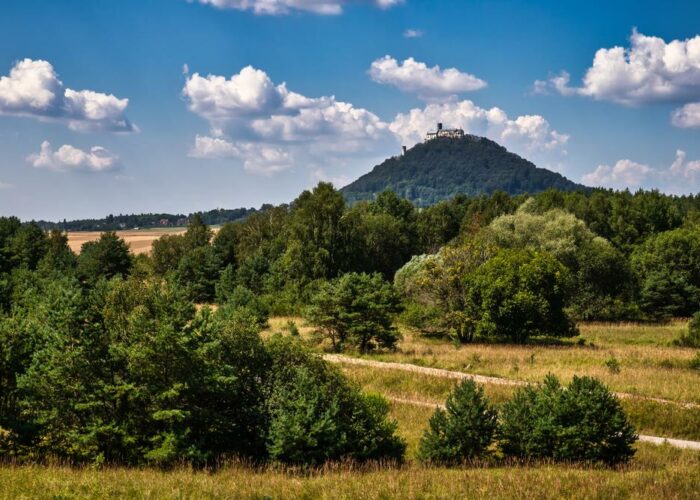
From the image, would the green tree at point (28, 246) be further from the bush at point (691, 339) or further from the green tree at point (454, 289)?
the bush at point (691, 339)

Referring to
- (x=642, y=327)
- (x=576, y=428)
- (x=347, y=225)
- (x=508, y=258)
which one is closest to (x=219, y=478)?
(x=576, y=428)

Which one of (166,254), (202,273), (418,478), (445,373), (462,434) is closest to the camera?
(418,478)

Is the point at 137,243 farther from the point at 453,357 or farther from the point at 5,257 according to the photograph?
the point at 453,357

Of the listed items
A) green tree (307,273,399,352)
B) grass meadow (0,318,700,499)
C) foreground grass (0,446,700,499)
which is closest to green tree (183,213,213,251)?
green tree (307,273,399,352)

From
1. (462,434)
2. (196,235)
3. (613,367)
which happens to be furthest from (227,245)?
(462,434)

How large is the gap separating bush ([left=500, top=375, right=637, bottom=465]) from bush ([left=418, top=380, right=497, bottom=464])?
793 mm

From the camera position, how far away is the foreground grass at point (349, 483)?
11953mm

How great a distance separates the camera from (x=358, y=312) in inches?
1400

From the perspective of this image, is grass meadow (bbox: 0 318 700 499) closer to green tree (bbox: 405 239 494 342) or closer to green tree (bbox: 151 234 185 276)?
green tree (bbox: 405 239 494 342)

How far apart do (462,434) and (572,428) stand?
2908 mm

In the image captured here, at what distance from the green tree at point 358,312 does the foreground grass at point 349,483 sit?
20593 millimetres

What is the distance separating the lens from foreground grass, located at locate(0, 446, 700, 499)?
1195 cm

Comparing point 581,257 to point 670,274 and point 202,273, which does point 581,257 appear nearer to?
point 670,274

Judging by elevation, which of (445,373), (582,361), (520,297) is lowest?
(445,373)
